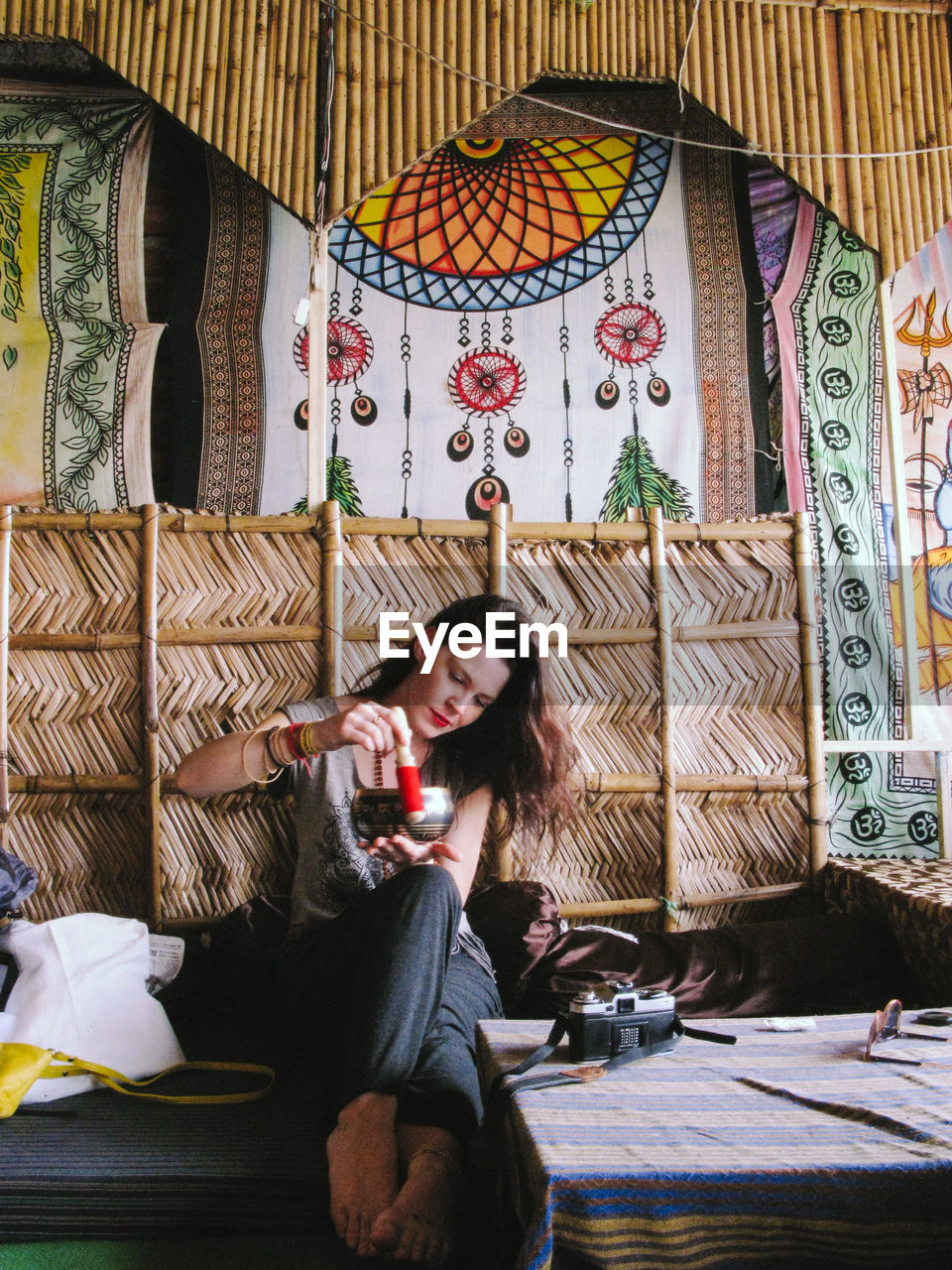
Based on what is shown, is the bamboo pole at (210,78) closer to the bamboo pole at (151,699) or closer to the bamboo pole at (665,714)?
the bamboo pole at (151,699)

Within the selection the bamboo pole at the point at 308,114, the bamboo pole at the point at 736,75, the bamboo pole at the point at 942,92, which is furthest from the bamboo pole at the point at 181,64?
A: the bamboo pole at the point at 942,92

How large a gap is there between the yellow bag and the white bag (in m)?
0.01

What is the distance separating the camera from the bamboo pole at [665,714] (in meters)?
2.44

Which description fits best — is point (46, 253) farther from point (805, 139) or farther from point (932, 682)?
point (932, 682)

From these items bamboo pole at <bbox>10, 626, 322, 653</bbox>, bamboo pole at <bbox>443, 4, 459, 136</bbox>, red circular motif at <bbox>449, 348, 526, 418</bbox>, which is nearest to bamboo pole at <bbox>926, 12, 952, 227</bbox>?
bamboo pole at <bbox>443, 4, 459, 136</bbox>

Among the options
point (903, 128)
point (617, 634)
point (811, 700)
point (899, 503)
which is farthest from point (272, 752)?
point (903, 128)

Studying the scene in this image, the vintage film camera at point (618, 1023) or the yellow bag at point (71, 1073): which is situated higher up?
the vintage film camera at point (618, 1023)

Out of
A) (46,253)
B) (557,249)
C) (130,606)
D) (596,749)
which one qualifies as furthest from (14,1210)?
(557,249)

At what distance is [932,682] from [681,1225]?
2300 mm

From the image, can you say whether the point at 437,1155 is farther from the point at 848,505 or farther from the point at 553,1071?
the point at 848,505

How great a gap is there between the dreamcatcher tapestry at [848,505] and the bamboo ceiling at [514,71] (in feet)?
0.84

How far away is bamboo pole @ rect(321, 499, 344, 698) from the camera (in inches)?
92.2

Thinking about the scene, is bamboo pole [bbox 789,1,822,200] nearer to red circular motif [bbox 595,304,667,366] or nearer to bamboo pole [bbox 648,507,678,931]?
red circular motif [bbox 595,304,667,366]

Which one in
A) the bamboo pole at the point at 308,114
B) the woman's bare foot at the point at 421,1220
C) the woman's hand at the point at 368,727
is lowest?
the woman's bare foot at the point at 421,1220
